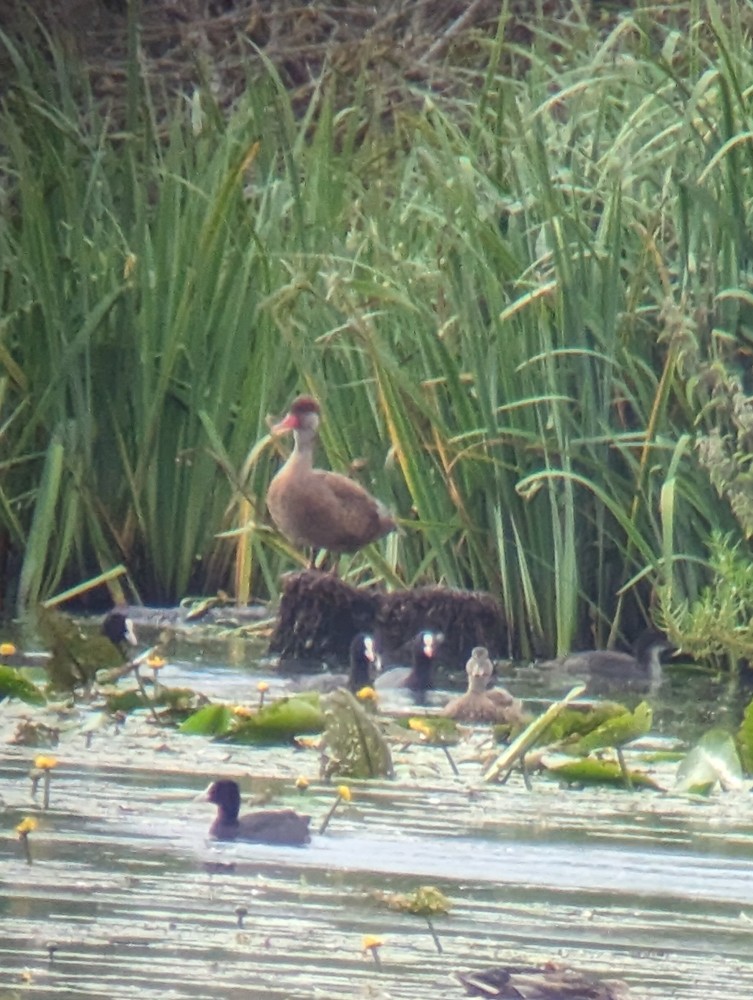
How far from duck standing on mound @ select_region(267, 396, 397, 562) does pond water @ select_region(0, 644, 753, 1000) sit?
2.46m

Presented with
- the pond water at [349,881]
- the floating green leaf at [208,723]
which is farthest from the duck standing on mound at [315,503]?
the pond water at [349,881]

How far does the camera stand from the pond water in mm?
4551

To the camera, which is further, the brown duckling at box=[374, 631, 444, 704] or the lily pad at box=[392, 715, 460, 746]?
the brown duckling at box=[374, 631, 444, 704]

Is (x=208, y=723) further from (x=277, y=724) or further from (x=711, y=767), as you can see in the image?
(x=711, y=767)

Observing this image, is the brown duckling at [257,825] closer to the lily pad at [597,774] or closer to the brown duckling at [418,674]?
the lily pad at [597,774]

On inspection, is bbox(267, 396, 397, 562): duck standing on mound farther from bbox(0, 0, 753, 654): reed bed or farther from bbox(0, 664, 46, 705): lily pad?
bbox(0, 664, 46, 705): lily pad

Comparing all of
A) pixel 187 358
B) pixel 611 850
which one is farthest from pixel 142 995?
pixel 187 358

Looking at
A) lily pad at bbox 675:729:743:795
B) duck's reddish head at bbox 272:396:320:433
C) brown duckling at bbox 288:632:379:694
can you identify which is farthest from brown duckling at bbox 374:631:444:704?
lily pad at bbox 675:729:743:795

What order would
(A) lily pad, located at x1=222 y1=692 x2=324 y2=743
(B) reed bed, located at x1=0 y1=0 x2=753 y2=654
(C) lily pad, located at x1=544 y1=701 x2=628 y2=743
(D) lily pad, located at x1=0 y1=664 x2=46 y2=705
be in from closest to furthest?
(C) lily pad, located at x1=544 y1=701 x2=628 y2=743 → (A) lily pad, located at x1=222 y1=692 x2=324 y2=743 → (D) lily pad, located at x1=0 y1=664 x2=46 y2=705 → (B) reed bed, located at x1=0 y1=0 x2=753 y2=654

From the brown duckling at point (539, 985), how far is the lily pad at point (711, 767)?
2.31m

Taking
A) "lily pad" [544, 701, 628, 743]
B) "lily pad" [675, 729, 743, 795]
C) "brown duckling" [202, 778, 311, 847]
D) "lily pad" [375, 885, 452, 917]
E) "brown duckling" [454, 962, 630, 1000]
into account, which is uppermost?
"brown duckling" [454, 962, 630, 1000]

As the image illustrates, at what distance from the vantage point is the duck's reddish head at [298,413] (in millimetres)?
9836

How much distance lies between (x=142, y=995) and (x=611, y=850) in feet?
5.94

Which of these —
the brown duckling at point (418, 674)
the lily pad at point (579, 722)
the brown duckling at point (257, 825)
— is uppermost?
the brown duckling at point (257, 825)
